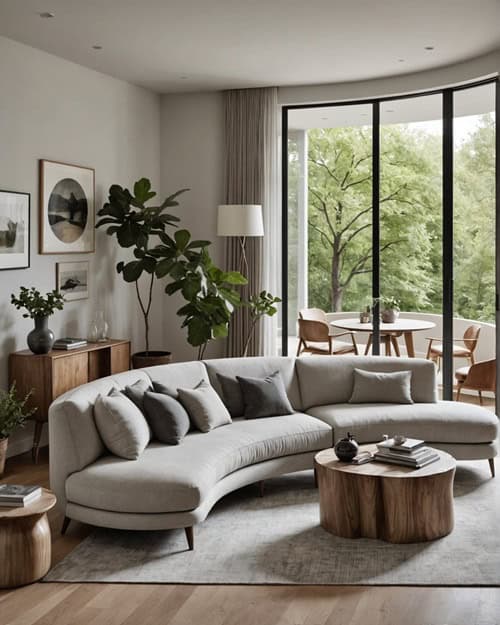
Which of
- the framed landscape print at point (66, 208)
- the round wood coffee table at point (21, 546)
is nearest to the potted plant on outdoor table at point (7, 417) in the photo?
the framed landscape print at point (66, 208)

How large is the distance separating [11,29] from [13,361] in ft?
7.66

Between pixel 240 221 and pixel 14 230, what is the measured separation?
6.92ft

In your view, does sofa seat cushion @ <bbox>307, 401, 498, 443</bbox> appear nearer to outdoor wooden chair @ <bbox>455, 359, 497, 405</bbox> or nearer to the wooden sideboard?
outdoor wooden chair @ <bbox>455, 359, 497, 405</bbox>

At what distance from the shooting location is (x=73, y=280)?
6512 millimetres

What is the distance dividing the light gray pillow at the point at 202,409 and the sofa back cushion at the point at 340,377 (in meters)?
0.88

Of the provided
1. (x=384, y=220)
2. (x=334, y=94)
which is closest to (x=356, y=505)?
(x=384, y=220)

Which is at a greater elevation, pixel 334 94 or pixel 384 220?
pixel 334 94

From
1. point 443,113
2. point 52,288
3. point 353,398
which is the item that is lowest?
point 353,398

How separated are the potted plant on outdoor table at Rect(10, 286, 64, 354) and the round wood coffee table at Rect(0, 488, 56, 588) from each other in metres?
2.11

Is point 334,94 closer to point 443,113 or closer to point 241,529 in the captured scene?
point 443,113

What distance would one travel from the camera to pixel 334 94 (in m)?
7.35

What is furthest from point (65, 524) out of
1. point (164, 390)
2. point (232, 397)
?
point (232, 397)

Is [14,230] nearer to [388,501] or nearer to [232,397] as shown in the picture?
[232,397]

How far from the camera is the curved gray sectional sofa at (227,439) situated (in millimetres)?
4051
